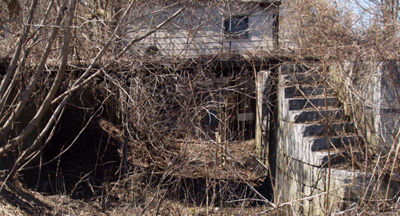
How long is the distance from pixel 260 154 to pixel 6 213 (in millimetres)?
5472

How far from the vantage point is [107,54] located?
6273 millimetres

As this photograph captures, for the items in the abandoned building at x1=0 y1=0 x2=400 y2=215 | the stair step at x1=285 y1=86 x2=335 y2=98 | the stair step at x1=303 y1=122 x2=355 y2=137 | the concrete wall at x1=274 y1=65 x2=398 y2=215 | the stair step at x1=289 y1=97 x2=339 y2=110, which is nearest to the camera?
the concrete wall at x1=274 y1=65 x2=398 y2=215

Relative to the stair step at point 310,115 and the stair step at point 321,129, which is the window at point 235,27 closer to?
the stair step at point 310,115

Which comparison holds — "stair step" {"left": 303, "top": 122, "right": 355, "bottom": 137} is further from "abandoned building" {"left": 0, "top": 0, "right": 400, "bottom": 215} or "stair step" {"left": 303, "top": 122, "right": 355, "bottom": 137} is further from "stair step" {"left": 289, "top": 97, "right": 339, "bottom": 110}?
"stair step" {"left": 289, "top": 97, "right": 339, "bottom": 110}

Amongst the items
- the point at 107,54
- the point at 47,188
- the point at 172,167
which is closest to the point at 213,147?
the point at 172,167

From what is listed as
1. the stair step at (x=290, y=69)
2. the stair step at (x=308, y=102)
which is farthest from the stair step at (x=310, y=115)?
the stair step at (x=290, y=69)

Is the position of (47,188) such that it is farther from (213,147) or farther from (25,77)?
(213,147)

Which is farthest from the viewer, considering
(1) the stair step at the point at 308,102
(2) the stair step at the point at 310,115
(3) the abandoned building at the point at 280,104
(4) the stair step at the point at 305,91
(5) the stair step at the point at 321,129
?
(4) the stair step at the point at 305,91

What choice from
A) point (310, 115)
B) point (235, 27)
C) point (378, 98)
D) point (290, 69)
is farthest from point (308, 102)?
point (235, 27)

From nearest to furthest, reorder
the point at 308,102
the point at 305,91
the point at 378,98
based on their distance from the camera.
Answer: the point at 378,98
the point at 308,102
the point at 305,91

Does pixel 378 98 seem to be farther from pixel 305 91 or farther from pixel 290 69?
pixel 290 69

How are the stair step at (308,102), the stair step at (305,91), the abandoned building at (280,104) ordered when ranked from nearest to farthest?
1. the abandoned building at (280,104)
2. the stair step at (308,102)
3. the stair step at (305,91)

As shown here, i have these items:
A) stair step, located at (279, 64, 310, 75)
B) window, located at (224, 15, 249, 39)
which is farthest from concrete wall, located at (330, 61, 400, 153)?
window, located at (224, 15, 249, 39)

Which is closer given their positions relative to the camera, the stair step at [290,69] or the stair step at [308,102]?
the stair step at [308,102]
